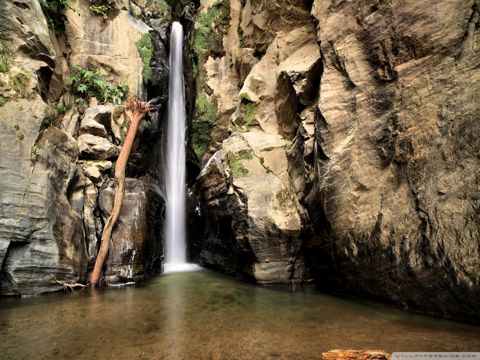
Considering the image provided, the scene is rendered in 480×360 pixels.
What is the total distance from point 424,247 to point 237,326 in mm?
3738

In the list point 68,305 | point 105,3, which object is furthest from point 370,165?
point 105,3

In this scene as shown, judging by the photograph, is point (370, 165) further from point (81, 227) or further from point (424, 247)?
point (81, 227)

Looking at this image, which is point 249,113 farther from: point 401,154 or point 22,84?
point 22,84

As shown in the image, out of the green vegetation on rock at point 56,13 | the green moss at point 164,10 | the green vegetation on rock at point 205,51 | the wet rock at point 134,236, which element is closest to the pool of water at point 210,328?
the wet rock at point 134,236

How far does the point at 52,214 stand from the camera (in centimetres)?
818

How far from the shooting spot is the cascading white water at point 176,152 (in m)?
15.7

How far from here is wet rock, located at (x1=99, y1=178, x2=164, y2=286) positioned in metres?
9.43

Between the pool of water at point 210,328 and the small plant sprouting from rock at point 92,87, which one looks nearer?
the pool of water at point 210,328

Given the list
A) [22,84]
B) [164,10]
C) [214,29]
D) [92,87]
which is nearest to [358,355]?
[22,84]

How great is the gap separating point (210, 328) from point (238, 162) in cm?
615

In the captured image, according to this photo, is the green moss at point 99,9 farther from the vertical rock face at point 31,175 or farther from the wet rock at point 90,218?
the wet rock at point 90,218

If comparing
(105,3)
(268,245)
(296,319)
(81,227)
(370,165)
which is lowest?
(296,319)

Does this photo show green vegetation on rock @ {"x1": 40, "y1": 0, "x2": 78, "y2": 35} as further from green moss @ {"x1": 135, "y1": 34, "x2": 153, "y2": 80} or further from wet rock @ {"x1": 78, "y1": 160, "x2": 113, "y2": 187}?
wet rock @ {"x1": 78, "y1": 160, "x2": 113, "y2": 187}

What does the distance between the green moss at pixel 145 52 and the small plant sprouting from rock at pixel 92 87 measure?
2.27 meters
